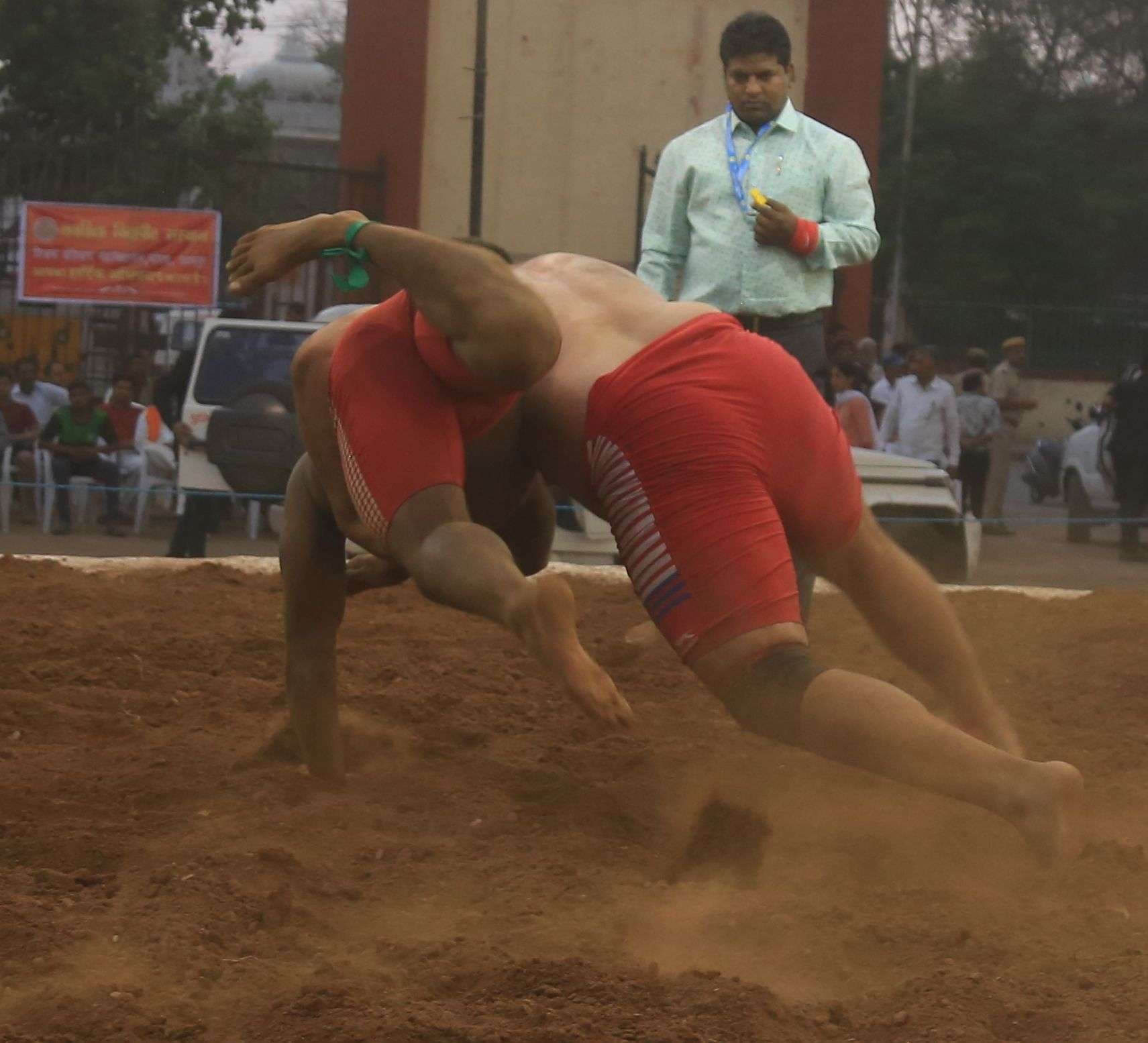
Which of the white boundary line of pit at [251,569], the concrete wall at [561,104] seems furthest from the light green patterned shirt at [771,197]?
the concrete wall at [561,104]

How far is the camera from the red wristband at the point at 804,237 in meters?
5.37

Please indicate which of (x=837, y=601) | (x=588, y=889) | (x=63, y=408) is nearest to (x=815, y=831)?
(x=588, y=889)

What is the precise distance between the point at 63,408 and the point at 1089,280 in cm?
2153

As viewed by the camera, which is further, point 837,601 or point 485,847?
point 837,601

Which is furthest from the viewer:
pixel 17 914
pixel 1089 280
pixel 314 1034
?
pixel 1089 280

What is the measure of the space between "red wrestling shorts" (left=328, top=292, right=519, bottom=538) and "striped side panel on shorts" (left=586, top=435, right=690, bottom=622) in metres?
0.25

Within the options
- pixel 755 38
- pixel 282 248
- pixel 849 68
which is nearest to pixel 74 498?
pixel 755 38

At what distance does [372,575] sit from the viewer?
4.26 meters

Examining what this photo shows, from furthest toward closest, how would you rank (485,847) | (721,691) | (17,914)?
(485,847), (721,691), (17,914)

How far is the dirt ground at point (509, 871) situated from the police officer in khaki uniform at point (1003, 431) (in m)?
8.59

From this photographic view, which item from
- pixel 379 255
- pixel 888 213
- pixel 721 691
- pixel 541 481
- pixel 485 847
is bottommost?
pixel 485 847

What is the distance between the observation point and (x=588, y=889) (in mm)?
3516

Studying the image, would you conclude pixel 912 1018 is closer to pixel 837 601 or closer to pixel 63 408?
pixel 837 601

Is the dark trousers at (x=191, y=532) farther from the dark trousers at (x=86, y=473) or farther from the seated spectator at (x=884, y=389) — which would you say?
the seated spectator at (x=884, y=389)
